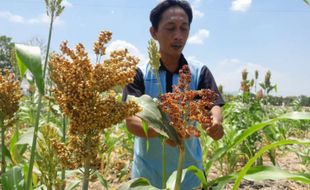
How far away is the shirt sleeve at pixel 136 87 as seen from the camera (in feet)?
5.63

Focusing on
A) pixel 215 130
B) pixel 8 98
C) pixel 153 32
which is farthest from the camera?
pixel 153 32

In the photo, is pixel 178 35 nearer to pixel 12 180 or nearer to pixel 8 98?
pixel 8 98

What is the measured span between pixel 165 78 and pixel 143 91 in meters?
0.18

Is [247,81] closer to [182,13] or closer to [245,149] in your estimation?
[245,149]

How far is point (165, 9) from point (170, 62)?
0.96ft

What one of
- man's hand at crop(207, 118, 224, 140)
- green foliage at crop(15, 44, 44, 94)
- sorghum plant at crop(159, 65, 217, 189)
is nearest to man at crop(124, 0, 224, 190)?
man's hand at crop(207, 118, 224, 140)

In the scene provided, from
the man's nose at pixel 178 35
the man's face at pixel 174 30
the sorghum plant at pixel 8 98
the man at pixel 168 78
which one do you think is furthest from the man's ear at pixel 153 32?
the sorghum plant at pixel 8 98

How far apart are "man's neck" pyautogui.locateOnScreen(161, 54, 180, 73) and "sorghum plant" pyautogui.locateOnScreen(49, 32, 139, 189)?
1.08m

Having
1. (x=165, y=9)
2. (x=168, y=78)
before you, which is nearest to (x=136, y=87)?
(x=168, y=78)

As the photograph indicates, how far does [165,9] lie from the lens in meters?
1.91

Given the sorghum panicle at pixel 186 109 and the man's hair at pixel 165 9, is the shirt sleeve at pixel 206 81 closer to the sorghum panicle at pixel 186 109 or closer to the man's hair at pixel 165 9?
the man's hair at pixel 165 9

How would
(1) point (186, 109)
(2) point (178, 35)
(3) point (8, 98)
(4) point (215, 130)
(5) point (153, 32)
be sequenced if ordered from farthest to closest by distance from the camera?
(5) point (153, 32), (2) point (178, 35), (4) point (215, 130), (3) point (8, 98), (1) point (186, 109)

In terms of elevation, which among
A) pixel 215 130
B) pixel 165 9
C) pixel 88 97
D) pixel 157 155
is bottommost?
pixel 157 155

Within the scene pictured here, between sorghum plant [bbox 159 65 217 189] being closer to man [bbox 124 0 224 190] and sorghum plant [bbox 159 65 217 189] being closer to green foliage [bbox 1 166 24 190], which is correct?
green foliage [bbox 1 166 24 190]
